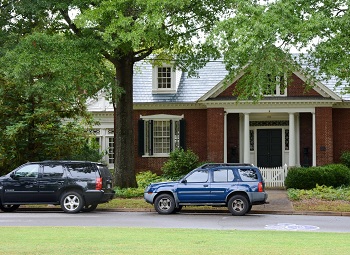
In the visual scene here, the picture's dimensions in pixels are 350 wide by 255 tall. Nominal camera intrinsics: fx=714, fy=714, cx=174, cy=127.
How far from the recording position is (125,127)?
29.9 metres

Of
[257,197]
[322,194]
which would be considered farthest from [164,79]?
[257,197]

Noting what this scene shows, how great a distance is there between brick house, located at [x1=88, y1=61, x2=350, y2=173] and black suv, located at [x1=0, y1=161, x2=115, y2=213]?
516 inches

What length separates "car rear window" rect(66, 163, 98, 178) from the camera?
2344 centimetres

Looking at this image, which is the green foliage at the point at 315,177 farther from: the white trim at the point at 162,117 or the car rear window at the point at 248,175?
the car rear window at the point at 248,175

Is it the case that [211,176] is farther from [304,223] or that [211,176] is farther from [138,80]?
[138,80]

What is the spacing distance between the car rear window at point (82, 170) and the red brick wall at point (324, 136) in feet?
51.0

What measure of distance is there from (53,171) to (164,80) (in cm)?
1581

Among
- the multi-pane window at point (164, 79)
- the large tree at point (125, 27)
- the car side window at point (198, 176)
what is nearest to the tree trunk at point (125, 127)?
the large tree at point (125, 27)

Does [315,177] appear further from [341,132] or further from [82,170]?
[82,170]

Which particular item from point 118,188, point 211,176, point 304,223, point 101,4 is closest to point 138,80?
point 118,188

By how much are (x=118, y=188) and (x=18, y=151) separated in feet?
14.3

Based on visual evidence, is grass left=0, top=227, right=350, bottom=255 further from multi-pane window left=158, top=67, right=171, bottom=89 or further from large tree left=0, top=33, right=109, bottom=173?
multi-pane window left=158, top=67, right=171, bottom=89

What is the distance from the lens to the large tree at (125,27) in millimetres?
24812

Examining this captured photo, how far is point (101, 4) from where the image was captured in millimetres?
25188
